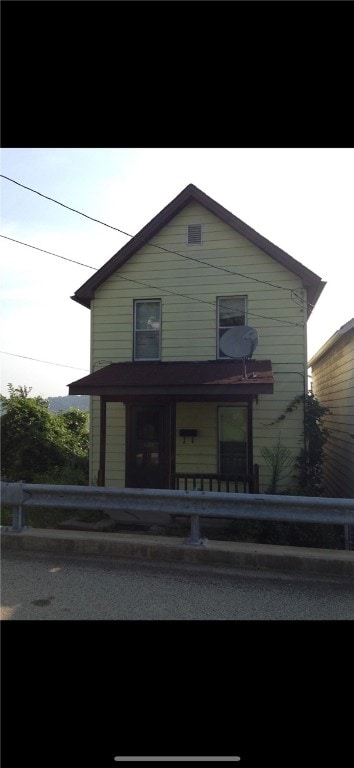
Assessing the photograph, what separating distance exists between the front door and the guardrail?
4766 millimetres

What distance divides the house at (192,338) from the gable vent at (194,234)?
0.02 meters

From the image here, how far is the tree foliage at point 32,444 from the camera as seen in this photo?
1279cm

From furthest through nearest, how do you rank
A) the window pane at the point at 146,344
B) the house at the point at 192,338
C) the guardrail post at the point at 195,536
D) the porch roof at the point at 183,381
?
the window pane at the point at 146,344, the house at the point at 192,338, the porch roof at the point at 183,381, the guardrail post at the point at 195,536

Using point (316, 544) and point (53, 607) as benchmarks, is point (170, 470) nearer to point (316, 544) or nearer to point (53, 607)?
point (316, 544)

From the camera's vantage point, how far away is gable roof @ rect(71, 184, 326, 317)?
981cm

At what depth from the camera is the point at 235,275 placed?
33.7ft

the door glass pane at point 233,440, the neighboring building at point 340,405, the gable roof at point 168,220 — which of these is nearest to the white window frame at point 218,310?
the gable roof at point 168,220

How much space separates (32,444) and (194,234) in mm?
7170

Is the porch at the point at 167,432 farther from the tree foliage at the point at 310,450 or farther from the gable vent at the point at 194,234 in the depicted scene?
the gable vent at the point at 194,234

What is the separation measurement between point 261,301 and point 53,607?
7.76 m

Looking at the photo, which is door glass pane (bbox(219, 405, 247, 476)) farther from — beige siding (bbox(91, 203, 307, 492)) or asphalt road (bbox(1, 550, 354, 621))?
asphalt road (bbox(1, 550, 354, 621))

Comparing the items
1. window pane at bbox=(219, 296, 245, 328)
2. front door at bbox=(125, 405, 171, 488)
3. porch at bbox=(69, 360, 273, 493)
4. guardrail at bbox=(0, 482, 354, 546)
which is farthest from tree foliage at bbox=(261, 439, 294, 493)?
guardrail at bbox=(0, 482, 354, 546)

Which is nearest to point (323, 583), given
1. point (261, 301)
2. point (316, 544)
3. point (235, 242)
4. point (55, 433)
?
point (316, 544)

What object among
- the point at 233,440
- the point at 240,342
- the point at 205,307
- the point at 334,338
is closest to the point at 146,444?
the point at 233,440
